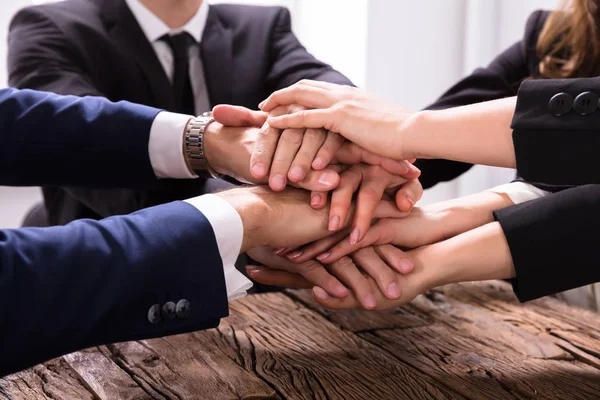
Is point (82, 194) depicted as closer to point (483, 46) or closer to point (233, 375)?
point (233, 375)

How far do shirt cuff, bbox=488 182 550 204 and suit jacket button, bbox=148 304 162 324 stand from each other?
82 cm

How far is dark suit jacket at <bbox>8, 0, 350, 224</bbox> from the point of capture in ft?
6.24

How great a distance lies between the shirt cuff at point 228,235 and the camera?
96 cm

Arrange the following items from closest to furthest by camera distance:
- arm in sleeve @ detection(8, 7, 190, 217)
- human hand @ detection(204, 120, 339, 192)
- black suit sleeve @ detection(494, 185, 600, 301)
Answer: black suit sleeve @ detection(494, 185, 600, 301), human hand @ detection(204, 120, 339, 192), arm in sleeve @ detection(8, 7, 190, 217)

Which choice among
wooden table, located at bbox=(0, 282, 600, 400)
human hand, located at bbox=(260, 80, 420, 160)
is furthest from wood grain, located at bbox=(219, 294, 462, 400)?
human hand, located at bbox=(260, 80, 420, 160)

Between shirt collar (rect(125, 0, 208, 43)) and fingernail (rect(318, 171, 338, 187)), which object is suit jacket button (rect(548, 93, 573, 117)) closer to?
fingernail (rect(318, 171, 338, 187))

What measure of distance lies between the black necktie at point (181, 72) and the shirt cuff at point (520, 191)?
995mm

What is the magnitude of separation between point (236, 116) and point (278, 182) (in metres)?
0.27

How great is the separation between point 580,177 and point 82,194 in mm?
1291

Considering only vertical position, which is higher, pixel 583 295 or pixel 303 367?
pixel 303 367

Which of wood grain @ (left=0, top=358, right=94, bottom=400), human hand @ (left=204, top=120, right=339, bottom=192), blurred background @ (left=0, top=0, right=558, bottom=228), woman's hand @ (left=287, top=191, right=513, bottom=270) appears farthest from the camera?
blurred background @ (left=0, top=0, right=558, bottom=228)

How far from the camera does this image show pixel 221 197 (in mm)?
Result: 1059

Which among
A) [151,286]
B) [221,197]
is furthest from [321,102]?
[151,286]

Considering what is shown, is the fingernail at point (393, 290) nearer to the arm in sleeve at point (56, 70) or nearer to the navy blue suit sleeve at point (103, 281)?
the navy blue suit sleeve at point (103, 281)
